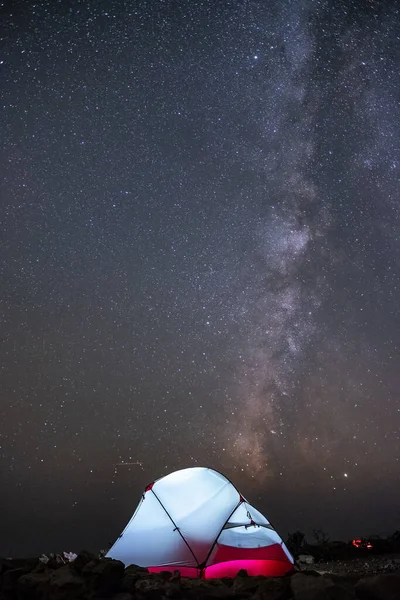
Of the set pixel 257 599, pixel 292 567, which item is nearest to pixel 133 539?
pixel 292 567

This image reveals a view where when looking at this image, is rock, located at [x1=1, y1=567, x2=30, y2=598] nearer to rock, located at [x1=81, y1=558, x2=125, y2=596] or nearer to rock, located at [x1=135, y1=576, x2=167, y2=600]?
rock, located at [x1=81, y1=558, x2=125, y2=596]

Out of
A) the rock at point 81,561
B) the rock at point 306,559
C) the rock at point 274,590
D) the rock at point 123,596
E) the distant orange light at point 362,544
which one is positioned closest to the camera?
the rock at point 274,590

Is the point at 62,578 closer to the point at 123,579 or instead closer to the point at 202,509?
the point at 123,579

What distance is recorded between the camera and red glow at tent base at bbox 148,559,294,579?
9266 millimetres

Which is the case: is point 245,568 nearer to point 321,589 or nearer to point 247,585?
point 247,585

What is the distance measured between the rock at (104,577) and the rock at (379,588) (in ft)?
8.80

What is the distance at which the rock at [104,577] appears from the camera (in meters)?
5.62

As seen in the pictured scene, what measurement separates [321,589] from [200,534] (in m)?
5.52

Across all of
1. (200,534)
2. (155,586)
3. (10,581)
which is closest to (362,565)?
(200,534)

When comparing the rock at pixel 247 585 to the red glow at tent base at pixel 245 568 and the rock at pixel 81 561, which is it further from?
the red glow at tent base at pixel 245 568

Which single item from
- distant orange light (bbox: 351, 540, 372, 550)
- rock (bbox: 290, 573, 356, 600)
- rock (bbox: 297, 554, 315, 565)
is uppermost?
rock (bbox: 290, 573, 356, 600)

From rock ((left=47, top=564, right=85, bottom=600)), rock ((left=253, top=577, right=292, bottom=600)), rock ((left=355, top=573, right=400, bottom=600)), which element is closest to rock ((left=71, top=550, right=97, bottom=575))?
rock ((left=47, top=564, right=85, bottom=600))

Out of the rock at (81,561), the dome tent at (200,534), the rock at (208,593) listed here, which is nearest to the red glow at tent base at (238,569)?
the dome tent at (200,534)

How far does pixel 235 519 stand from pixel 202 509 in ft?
2.45
